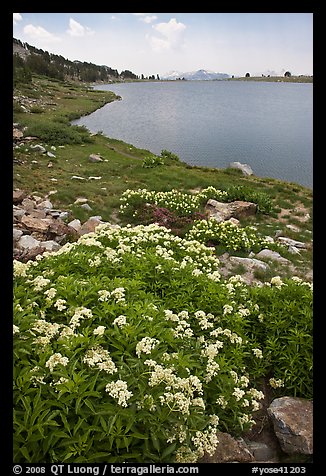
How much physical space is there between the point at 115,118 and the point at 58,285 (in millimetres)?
47614

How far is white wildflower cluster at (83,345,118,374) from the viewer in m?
3.64

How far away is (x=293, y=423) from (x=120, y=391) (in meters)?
2.49

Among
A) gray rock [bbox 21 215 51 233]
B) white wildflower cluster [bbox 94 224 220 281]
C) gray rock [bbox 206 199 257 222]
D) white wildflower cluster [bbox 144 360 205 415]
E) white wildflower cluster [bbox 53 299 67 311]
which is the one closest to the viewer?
white wildflower cluster [bbox 144 360 205 415]

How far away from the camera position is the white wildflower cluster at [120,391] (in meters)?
3.27

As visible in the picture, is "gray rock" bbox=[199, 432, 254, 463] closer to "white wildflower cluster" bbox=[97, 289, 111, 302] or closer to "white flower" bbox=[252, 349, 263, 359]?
"white flower" bbox=[252, 349, 263, 359]

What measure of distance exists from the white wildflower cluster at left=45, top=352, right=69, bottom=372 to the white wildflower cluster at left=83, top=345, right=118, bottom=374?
223mm

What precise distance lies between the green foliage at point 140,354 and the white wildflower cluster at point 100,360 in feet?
0.05

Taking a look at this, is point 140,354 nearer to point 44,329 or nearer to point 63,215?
point 44,329

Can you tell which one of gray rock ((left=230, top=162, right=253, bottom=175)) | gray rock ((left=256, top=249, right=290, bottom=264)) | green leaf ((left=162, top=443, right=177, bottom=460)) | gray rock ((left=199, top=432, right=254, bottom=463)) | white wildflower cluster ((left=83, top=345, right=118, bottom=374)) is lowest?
gray rock ((left=199, top=432, right=254, bottom=463))

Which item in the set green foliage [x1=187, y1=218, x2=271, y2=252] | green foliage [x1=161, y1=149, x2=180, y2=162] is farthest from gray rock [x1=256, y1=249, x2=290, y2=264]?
green foliage [x1=161, y1=149, x2=180, y2=162]

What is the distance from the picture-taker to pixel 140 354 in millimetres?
3938

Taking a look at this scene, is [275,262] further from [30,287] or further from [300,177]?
[300,177]

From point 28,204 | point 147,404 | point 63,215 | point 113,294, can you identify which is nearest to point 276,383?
point 147,404
